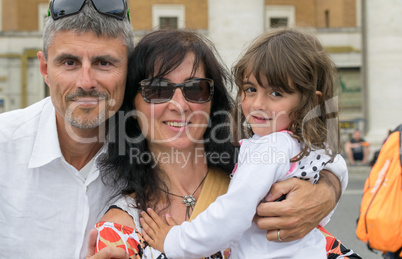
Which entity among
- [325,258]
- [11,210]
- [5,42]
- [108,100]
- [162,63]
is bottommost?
[325,258]

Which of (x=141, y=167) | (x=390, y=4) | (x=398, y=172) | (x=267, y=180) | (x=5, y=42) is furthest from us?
(x=5, y=42)

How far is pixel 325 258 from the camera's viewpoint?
97.8 inches

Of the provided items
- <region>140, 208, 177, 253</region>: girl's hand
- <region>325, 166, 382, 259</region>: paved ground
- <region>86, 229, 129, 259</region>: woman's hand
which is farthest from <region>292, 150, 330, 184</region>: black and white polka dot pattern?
<region>325, 166, 382, 259</region>: paved ground

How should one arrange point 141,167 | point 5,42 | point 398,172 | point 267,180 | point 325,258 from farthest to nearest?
point 5,42
point 398,172
point 141,167
point 325,258
point 267,180

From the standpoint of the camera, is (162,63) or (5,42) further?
(5,42)

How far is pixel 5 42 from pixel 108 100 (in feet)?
83.9

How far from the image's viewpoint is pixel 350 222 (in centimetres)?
852

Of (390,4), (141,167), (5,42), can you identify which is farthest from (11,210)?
(5,42)

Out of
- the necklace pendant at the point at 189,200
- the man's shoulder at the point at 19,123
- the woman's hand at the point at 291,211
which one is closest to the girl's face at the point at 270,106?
the woman's hand at the point at 291,211

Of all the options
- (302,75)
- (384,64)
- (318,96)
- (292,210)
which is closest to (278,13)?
(384,64)

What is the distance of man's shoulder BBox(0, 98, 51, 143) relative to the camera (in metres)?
2.64

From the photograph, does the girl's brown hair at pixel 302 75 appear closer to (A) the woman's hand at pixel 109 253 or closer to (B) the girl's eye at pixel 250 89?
(B) the girl's eye at pixel 250 89

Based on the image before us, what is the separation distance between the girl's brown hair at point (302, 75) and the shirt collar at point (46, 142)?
3.49 ft

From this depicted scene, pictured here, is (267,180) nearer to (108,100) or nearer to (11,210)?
(108,100)
